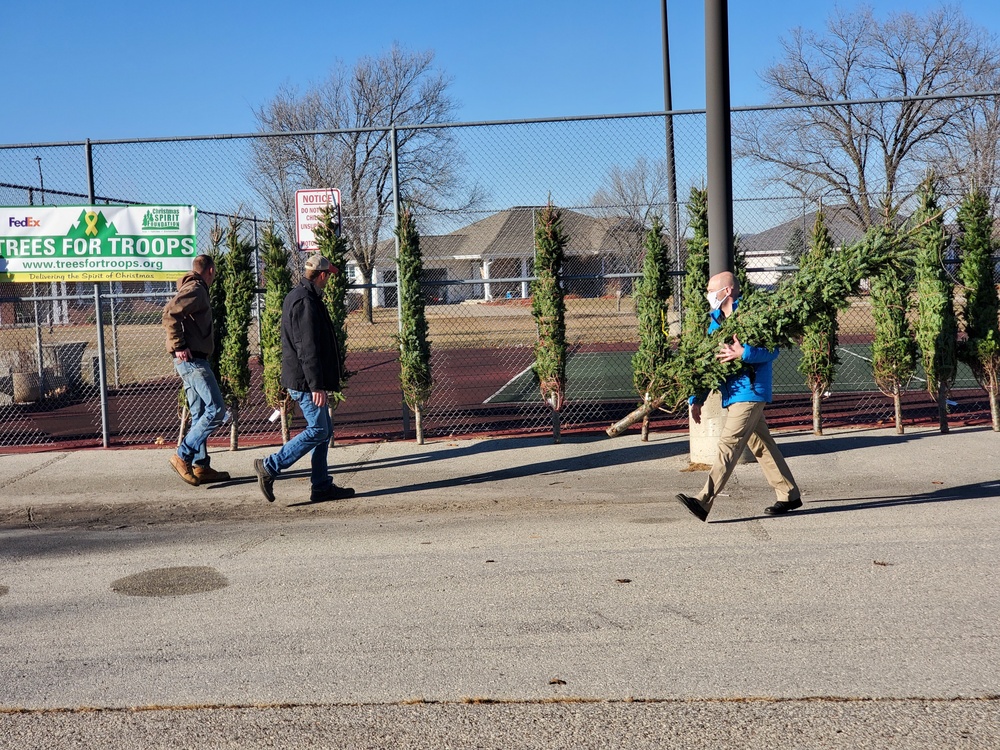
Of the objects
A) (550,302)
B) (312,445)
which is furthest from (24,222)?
(550,302)

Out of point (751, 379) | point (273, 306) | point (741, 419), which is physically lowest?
point (741, 419)

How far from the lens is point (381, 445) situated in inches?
417

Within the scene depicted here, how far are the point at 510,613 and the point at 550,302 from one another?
5509 millimetres

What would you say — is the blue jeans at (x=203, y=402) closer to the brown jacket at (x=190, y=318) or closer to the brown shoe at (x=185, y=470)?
the brown shoe at (x=185, y=470)

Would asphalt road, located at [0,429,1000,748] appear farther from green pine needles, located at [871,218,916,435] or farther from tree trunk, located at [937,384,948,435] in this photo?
green pine needles, located at [871,218,916,435]

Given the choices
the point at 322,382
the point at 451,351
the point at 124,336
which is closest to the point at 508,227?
the point at 451,351

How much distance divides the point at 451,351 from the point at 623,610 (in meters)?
20.4

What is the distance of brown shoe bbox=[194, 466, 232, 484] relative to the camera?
877 cm

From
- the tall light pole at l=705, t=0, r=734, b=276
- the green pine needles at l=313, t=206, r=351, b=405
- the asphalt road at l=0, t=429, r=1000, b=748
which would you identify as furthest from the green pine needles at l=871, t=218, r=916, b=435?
the green pine needles at l=313, t=206, r=351, b=405

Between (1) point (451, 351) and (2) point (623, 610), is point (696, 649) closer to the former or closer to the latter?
Result: (2) point (623, 610)

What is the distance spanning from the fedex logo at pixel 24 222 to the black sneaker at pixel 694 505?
24.9 ft

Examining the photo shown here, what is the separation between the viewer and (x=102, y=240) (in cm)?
1059

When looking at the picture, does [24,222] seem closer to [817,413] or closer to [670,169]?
[670,169]

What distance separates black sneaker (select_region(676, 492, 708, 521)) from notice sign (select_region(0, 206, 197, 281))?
6.20m
